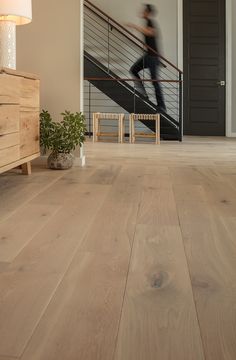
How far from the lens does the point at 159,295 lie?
40.5 inches

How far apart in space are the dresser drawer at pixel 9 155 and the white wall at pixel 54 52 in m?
0.89

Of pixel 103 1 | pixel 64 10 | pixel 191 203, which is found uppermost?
pixel 103 1

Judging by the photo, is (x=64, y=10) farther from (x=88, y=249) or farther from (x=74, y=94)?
(x=88, y=249)

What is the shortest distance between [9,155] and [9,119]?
205 millimetres

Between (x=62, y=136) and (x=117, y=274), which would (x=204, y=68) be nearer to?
(x=62, y=136)

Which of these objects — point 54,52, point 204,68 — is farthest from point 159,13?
point 54,52

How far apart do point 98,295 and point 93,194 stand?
1.33m

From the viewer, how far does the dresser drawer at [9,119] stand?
2383 mm

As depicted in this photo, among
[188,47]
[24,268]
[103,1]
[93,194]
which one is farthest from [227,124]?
[24,268]

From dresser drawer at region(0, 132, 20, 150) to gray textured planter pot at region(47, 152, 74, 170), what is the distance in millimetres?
637

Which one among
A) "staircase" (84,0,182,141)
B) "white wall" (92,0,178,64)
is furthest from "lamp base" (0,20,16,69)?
"white wall" (92,0,178,64)

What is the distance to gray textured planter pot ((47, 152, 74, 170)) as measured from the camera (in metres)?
3.29

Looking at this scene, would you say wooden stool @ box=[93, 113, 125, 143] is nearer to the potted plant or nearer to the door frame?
the door frame

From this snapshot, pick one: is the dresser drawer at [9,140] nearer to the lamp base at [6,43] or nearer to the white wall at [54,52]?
the lamp base at [6,43]
